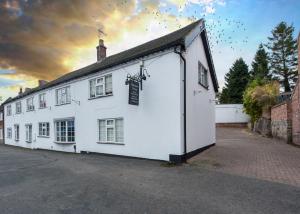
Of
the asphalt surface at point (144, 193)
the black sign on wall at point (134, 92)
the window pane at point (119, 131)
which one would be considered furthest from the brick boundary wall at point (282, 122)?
the window pane at point (119, 131)

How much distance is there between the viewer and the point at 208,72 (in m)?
17.9

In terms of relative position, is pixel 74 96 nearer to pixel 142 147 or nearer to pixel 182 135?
pixel 142 147

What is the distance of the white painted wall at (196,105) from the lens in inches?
506

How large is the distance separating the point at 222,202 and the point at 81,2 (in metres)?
11.3

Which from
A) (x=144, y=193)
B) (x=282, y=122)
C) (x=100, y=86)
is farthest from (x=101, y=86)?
(x=282, y=122)

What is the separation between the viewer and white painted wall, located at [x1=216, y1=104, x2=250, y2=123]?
3875 centimetres

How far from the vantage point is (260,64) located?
158 ft

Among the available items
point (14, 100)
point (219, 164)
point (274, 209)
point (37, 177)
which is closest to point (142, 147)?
point (219, 164)

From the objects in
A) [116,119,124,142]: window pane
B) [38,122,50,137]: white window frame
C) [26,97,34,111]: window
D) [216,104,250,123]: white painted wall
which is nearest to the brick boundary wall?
[116,119,124,142]: window pane

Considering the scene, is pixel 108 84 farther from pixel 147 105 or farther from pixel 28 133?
pixel 28 133

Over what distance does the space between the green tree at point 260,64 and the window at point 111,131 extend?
38218 mm

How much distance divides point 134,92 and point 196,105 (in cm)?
375

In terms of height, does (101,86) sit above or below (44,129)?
above

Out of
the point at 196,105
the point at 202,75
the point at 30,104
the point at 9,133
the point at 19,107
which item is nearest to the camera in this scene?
the point at 196,105
